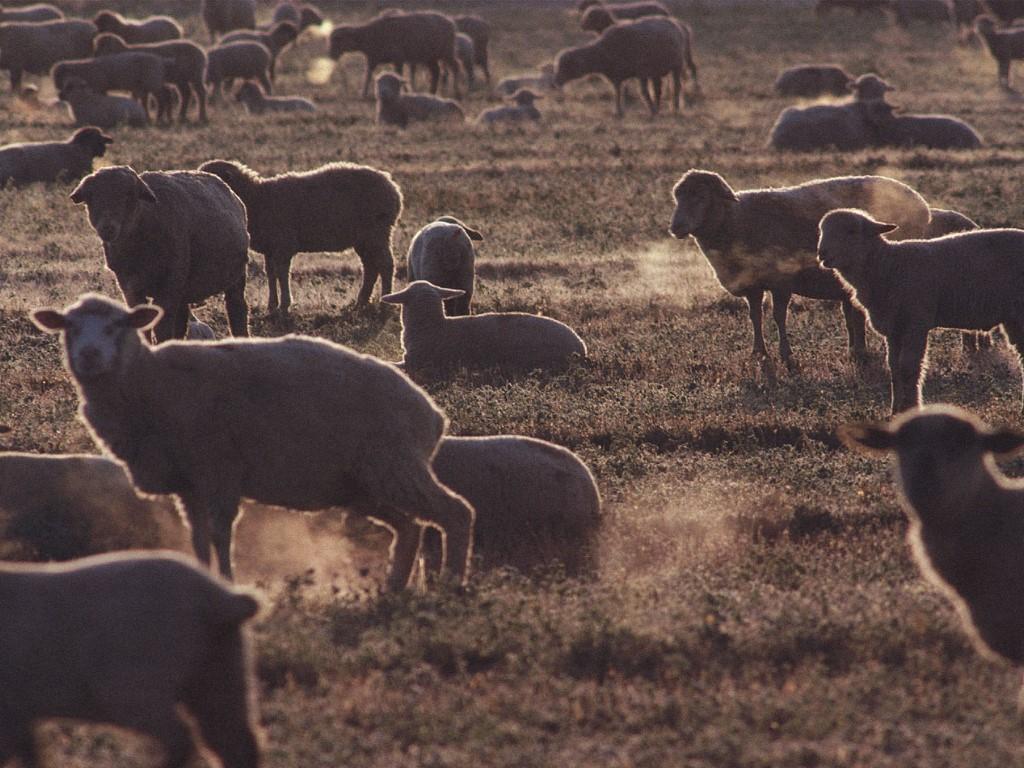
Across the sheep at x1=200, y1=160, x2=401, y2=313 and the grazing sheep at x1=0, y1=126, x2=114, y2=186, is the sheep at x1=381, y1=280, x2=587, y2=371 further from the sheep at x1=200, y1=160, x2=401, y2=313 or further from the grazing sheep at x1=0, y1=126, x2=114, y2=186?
the grazing sheep at x1=0, y1=126, x2=114, y2=186

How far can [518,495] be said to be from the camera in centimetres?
1021

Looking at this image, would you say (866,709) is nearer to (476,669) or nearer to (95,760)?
(476,669)

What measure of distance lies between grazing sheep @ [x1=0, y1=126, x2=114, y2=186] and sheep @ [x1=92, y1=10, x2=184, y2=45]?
17.2m

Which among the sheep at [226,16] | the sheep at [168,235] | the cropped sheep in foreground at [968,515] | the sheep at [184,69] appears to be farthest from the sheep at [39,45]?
the cropped sheep in foreground at [968,515]

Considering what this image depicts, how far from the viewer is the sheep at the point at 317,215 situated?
679 inches

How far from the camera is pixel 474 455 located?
10.3m

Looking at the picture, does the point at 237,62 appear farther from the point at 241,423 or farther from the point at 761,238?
the point at 241,423

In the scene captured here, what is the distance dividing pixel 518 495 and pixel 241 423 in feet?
7.88

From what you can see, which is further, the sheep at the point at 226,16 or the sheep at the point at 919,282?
the sheep at the point at 226,16

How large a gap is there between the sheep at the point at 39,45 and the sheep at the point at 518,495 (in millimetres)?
31919

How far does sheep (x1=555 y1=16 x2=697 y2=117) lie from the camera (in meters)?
37.1

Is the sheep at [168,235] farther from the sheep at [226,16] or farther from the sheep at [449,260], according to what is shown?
the sheep at [226,16]

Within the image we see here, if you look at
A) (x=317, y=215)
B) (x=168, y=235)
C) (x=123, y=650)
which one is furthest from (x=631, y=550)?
(x=317, y=215)

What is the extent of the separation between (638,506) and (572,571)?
110 cm
